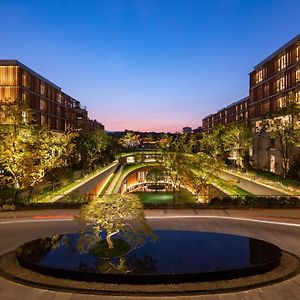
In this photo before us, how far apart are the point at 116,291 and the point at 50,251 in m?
5.25

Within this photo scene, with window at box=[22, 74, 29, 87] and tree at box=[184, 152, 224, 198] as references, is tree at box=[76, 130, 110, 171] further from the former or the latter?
tree at box=[184, 152, 224, 198]

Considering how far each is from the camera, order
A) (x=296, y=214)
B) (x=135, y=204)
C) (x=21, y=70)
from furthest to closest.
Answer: (x=21, y=70) → (x=296, y=214) → (x=135, y=204)

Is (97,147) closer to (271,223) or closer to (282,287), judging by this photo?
(271,223)

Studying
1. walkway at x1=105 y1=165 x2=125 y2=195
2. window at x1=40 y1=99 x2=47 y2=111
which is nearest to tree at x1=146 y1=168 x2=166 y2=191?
walkway at x1=105 y1=165 x2=125 y2=195

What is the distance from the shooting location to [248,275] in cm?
1392

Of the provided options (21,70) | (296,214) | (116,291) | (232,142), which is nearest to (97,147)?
(21,70)

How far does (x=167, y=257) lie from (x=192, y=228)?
23.9 ft

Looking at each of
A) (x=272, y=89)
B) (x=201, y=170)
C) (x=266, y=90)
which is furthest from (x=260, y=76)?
(x=201, y=170)

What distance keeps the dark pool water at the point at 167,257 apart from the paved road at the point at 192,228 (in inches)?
55.6

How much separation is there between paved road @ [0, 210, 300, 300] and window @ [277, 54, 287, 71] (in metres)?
40.7

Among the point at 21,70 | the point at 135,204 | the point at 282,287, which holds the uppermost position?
the point at 21,70

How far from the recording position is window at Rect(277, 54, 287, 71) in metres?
62.0

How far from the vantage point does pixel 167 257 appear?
51.0 feet

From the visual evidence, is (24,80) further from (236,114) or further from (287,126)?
(236,114)
